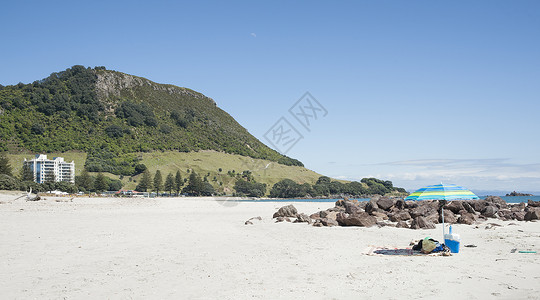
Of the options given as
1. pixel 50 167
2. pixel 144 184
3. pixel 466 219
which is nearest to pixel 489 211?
pixel 466 219

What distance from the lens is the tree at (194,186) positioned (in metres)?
112

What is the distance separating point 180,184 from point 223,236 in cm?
9635

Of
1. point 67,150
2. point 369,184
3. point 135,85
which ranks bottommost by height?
point 369,184

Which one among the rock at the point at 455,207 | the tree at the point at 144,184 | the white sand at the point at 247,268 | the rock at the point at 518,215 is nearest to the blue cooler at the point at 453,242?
the white sand at the point at 247,268

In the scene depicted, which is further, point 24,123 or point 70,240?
point 24,123

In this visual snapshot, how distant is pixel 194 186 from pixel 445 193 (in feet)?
341

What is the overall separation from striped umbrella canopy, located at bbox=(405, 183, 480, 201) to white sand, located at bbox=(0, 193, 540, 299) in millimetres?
1846

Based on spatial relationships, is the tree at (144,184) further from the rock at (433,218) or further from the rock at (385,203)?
the rock at (433,218)

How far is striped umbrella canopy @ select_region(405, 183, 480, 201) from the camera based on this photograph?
1252 cm

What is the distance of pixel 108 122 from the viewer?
155375mm

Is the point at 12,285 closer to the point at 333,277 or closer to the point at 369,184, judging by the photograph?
the point at 333,277

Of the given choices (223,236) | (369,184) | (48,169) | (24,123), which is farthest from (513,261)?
(369,184)

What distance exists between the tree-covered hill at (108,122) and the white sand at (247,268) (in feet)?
360

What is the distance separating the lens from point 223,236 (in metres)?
17.6
